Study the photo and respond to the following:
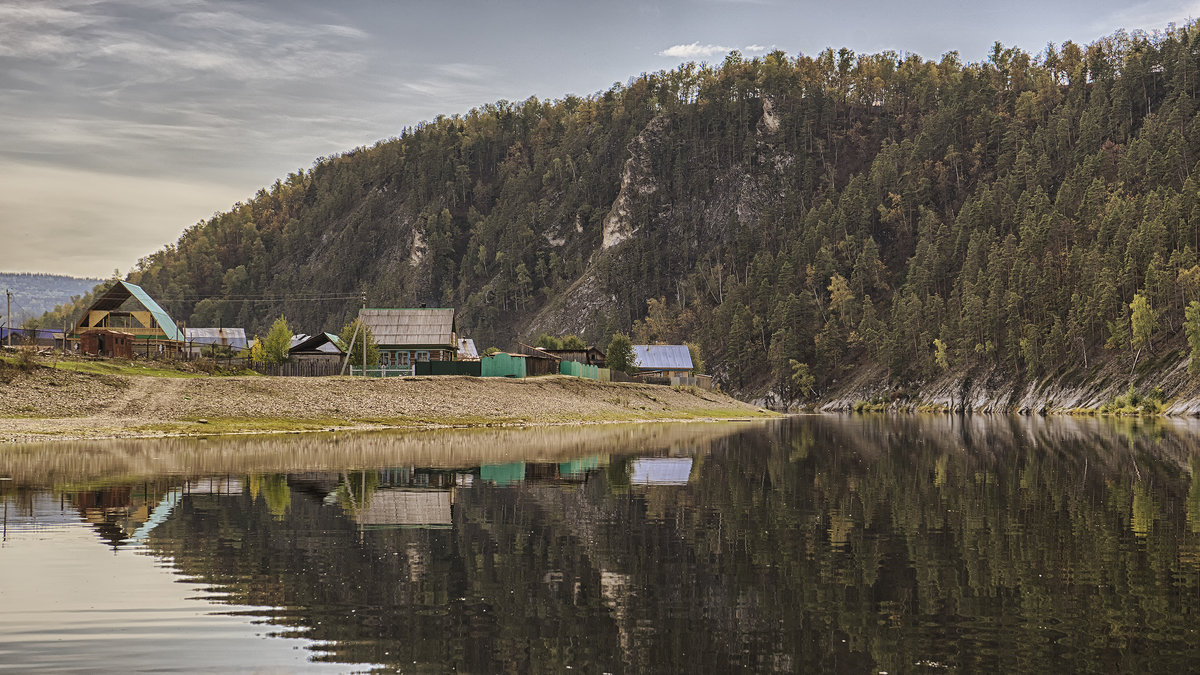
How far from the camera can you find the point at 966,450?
192ft

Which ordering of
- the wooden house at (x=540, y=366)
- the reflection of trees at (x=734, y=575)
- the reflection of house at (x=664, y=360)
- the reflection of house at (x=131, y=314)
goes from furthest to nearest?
the reflection of house at (x=664, y=360) < the reflection of house at (x=131, y=314) < the wooden house at (x=540, y=366) < the reflection of trees at (x=734, y=575)

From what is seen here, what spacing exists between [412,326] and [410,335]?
49.5 inches

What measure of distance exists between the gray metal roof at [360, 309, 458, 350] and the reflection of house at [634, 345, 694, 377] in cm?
6386

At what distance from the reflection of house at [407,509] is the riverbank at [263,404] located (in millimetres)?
32523

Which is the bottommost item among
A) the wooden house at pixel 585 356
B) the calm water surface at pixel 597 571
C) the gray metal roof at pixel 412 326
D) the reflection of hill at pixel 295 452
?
the reflection of hill at pixel 295 452

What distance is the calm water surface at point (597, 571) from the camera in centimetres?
1455

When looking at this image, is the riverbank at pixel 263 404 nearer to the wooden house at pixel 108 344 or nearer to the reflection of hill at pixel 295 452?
the reflection of hill at pixel 295 452

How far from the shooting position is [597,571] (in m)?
20.4

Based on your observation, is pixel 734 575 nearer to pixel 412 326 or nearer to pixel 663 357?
pixel 412 326

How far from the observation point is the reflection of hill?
41.9 m

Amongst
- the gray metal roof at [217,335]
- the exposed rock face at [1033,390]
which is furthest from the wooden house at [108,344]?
the exposed rock face at [1033,390]

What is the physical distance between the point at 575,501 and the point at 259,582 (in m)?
14.0

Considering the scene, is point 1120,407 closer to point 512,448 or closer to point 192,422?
point 512,448

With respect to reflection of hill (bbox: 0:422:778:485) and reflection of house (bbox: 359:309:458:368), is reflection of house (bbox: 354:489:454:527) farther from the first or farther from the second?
reflection of house (bbox: 359:309:458:368)
